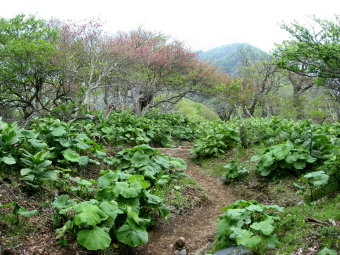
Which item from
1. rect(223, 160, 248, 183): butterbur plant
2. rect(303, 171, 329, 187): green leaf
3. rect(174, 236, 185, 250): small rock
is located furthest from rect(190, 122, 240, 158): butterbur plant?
rect(174, 236, 185, 250): small rock

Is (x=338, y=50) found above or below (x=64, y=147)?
above

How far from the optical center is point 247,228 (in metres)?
3.33

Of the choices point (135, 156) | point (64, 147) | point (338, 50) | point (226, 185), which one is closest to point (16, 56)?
point (64, 147)

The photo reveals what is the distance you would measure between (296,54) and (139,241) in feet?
21.9

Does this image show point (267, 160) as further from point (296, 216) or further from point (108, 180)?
point (108, 180)

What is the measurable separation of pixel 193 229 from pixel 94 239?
1959 millimetres

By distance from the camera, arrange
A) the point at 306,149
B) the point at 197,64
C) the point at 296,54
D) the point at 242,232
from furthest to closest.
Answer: the point at 197,64
the point at 296,54
the point at 306,149
the point at 242,232

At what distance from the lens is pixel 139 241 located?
3311mm

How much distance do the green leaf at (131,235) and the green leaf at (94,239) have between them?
29 centimetres

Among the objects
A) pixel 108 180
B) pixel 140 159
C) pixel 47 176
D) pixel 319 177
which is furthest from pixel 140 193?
pixel 319 177

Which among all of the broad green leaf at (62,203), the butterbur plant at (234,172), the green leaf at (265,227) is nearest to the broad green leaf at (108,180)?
the broad green leaf at (62,203)

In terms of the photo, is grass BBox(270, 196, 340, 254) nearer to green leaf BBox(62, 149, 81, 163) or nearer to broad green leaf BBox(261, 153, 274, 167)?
broad green leaf BBox(261, 153, 274, 167)

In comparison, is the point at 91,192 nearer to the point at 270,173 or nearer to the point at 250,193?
the point at 250,193

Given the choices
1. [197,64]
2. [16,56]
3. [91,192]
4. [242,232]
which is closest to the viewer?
[242,232]
